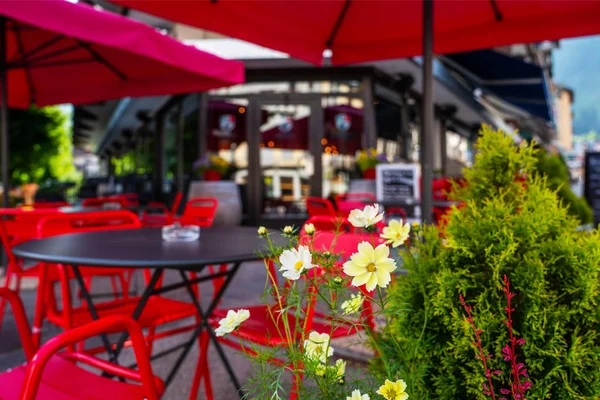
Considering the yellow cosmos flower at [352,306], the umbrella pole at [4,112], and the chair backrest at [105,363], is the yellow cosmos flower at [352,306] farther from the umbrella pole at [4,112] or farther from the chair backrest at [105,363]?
the umbrella pole at [4,112]

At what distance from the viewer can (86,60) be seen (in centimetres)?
488

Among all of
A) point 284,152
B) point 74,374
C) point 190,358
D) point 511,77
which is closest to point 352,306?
point 74,374

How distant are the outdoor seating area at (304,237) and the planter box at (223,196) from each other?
33 millimetres

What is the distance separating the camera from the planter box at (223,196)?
7.37 m

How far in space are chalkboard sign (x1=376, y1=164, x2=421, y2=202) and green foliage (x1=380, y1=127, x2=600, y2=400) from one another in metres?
4.44

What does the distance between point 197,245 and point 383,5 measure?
2274 millimetres

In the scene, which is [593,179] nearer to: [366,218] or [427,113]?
[427,113]

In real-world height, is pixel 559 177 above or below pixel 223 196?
above

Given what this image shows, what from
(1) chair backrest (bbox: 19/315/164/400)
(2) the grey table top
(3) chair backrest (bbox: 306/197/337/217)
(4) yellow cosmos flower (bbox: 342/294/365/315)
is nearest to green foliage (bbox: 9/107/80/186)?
(3) chair backrest (bbox: 306/197/337/217)

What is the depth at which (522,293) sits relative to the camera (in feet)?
3.24

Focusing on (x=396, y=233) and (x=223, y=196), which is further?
(x=223, y=196)

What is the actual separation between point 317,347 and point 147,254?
972mm

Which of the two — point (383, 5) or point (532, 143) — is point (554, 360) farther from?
point (383, 5)

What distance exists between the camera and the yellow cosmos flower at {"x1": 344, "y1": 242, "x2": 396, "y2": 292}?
2.51 ft
